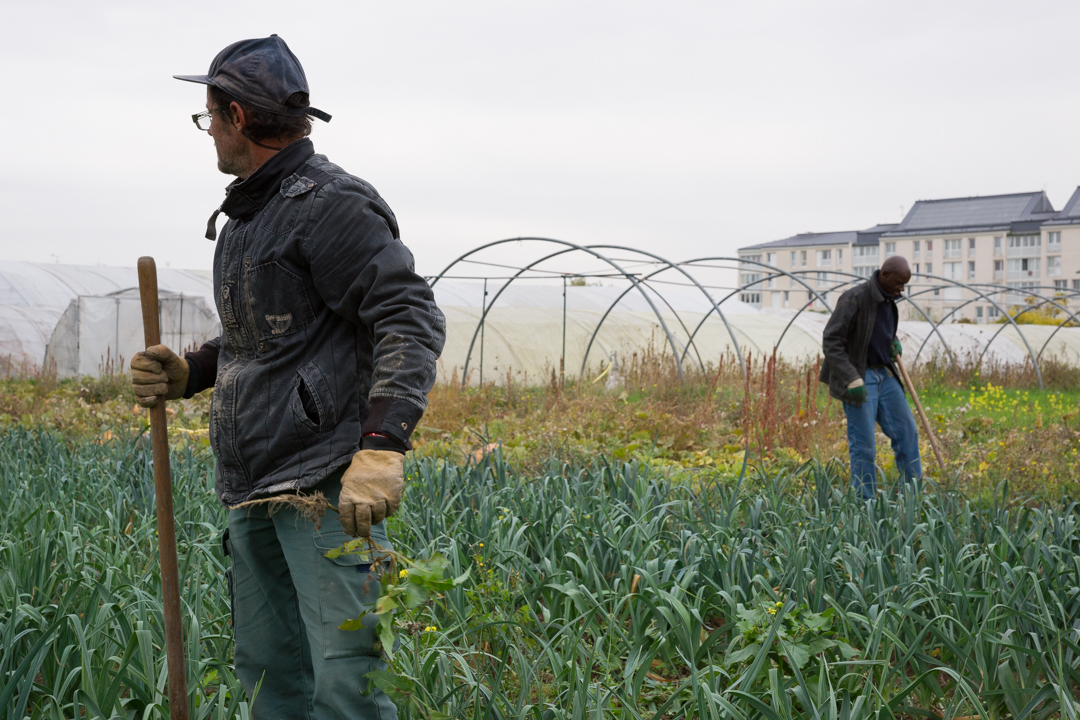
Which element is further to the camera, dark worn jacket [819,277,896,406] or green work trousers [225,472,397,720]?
dark worn jacket [819,277,896,406]

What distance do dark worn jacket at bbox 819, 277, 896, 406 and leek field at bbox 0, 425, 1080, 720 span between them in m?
1.24

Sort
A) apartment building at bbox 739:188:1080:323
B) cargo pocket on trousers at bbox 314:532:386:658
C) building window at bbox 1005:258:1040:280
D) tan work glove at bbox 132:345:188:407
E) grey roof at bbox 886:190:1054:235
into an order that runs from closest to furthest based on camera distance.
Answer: cargo pocket on trousers at bbox 314:532:386:658 < tan work glove at bbox 132:345:188:407 < apartment building at bbox 739:188:1080:323 < grey roof at bbox 886:190:1054:235 < building window at bbox 1005:258:1040:280

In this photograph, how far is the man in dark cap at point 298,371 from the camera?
69.7 inches

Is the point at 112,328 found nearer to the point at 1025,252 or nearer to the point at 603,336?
the point at 603,336

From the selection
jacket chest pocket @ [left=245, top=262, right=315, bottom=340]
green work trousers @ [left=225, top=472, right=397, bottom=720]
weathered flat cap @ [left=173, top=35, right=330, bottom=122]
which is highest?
weathered flat cap @ [left=173, top=35, right=330, bottom=122]

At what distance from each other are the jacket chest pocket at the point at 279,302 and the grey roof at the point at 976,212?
2388 inches

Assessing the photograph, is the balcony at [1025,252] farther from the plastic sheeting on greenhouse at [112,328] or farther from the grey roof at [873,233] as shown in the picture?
the plastic sheeting on greenhouse at [112,328]

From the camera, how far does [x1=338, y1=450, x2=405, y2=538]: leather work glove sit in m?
1.61

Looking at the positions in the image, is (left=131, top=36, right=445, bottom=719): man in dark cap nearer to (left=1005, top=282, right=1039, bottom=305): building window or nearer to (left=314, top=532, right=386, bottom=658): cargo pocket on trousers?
(left=314, top=532, right=386, bottom=658): cargo pocket on trousers

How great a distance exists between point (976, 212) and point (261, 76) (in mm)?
62284

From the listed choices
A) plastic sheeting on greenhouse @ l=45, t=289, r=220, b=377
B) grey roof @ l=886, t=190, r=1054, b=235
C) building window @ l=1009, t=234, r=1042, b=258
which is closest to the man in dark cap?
plastic sheeting on greenhouse @ l=45, t=289, r=220, b=377

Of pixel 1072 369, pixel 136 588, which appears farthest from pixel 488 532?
pixel 1072 369

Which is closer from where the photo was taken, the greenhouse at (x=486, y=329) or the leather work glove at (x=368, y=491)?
the leather work glove at (x=368, y=491)

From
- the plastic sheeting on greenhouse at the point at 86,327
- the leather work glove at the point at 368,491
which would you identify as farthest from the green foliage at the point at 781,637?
the plastic sheeting on greenhouse at the point at 86,327
